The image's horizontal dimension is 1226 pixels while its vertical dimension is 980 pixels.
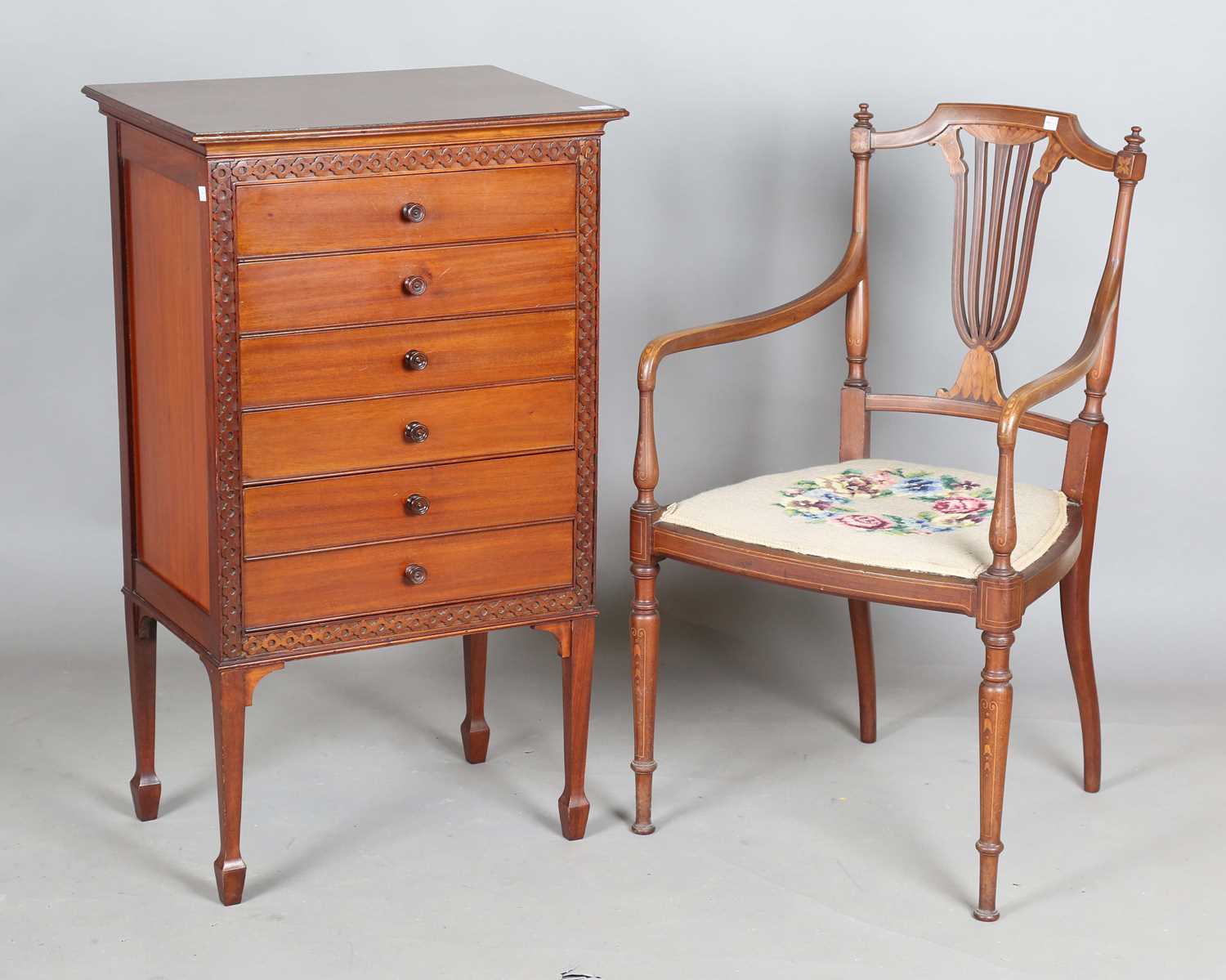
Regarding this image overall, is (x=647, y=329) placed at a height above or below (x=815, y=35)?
below

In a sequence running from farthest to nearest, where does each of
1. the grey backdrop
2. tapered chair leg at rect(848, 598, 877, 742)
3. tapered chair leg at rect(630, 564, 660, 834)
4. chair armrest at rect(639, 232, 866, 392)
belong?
1. tapered chair leg at rect(848, 598, 877, 742)
2. the grey backdrop
3. tapered chair leg at rect(630, 564, 660, 834)
4. chair armrest at rect(639, 232, 866, 392)

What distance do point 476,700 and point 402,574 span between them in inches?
22.6

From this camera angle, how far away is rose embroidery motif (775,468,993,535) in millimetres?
3318

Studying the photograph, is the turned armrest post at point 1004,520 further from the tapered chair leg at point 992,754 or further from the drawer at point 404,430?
the drawer at point 404,430

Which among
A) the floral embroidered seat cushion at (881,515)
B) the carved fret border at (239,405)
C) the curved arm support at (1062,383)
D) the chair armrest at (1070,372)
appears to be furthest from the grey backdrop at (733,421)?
the chair armrest at (1070,372)

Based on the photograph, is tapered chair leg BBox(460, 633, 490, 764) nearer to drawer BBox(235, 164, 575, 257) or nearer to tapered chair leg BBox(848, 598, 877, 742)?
tapered chair leg BBox(848, 598, 877, 742)

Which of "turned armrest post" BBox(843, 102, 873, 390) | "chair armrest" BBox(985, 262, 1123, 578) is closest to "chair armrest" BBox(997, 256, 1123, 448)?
"chair armrest" BBox(985, 262, 1123, 578)

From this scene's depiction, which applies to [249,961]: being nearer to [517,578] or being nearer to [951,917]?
[517,578]

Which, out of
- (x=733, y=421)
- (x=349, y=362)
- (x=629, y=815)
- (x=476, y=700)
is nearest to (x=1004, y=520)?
(x=629, y=815)

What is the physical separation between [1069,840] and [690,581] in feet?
3.82

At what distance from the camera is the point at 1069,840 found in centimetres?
344

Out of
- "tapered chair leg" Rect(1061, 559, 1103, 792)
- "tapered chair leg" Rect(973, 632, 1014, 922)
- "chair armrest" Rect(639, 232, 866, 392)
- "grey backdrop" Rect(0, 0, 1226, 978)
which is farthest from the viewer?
"grey backdrop" Rect(0, 0, 1226, 978)

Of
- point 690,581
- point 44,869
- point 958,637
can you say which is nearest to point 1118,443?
point 958,637

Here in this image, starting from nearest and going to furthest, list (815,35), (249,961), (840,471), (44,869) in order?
(249,961)
(44,869)
(840,471)
(815,35)
